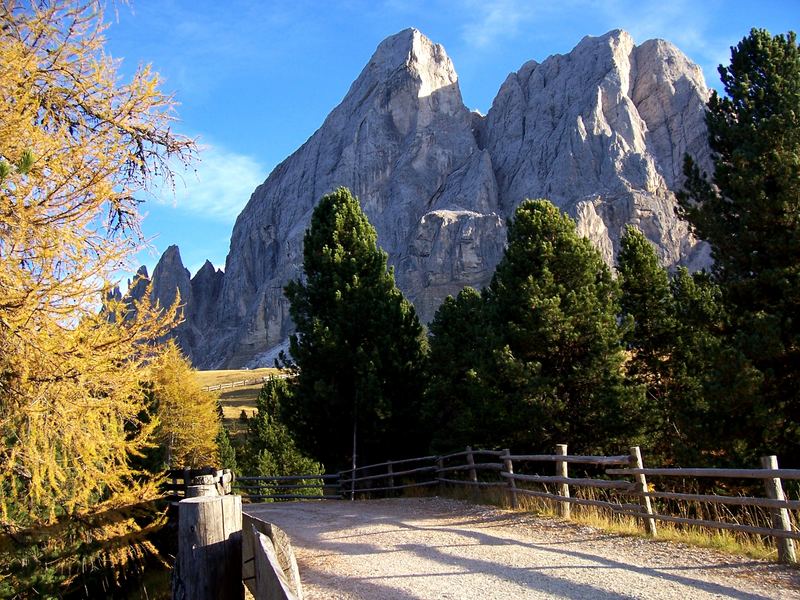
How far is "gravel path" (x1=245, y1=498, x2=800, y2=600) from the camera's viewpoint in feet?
19.2

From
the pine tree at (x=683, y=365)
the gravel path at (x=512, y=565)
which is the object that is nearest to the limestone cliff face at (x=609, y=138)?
the pine tree at (x=683, y=365)

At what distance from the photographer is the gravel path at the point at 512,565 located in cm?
585

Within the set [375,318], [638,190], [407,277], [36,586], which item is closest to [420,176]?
[407,277]

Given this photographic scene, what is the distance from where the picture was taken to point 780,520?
21.5 feet

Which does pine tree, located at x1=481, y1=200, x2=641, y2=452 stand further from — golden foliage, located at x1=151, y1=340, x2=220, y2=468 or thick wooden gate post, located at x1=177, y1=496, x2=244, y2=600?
golden foliage, located at x1=151, y1=340, x2=220, y2=468

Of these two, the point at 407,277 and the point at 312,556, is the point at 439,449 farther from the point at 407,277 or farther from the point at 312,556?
the point at 407,277

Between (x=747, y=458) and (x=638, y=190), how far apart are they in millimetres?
115288

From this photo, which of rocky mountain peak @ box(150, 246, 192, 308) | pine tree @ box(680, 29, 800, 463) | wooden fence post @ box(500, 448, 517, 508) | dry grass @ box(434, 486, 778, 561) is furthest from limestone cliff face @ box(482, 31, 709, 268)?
dry grass @ box(434, 486, 778, 561)

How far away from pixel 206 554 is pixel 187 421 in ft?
98.8

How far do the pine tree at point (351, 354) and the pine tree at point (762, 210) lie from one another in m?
10.3

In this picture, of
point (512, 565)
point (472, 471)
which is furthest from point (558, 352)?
point (512, 565)

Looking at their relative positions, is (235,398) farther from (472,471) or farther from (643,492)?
(643,492)

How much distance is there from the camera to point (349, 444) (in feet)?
70.3

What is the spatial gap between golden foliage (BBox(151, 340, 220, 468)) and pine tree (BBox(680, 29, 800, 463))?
24.2 metres
